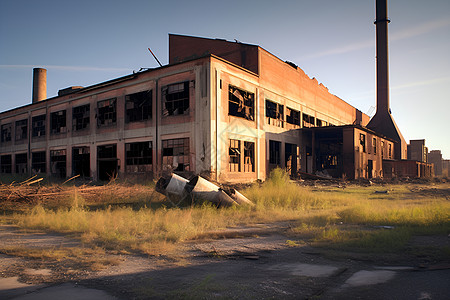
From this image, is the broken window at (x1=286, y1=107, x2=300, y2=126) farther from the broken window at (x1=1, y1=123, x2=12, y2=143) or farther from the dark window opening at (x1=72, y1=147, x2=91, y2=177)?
the broken window at (x1=1, y1=123, x2=12, y2=143)

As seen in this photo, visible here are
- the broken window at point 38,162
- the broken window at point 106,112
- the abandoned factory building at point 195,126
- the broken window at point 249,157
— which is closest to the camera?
the abandoned factory building at point 195,126

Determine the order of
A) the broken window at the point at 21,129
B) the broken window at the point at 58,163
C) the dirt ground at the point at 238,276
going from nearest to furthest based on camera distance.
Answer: the dirt ground at the point at 238,276 → the broken window at the point at 58,163 → the broken window at the point at 21,129

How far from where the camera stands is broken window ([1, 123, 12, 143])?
35.0 m

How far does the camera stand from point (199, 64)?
19891 mm

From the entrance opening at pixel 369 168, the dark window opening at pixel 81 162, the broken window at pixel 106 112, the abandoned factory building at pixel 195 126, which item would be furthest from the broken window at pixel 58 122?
the entrance opening at pixel 369 168

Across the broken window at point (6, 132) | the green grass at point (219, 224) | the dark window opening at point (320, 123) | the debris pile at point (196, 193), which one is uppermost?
the dark window opening at point (320, 123)

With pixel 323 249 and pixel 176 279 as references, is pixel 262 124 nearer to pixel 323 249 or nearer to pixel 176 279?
pixel 323 249

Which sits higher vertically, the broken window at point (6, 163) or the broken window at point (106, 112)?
the broken window at point (106, 112)

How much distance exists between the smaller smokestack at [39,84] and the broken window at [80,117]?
15.3 metres

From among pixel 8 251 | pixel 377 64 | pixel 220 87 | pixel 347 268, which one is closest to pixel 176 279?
pixel 347 268

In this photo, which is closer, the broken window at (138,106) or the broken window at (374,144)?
the broken window at (138,106)

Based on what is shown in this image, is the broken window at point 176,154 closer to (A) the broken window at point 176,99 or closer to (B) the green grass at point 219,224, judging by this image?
(A) the broken window at point 176,99

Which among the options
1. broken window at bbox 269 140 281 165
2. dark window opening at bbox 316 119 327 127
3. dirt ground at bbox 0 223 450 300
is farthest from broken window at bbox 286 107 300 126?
dirt ground at bbox 0 223 450 300

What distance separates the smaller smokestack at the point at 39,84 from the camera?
39594 millimetres
